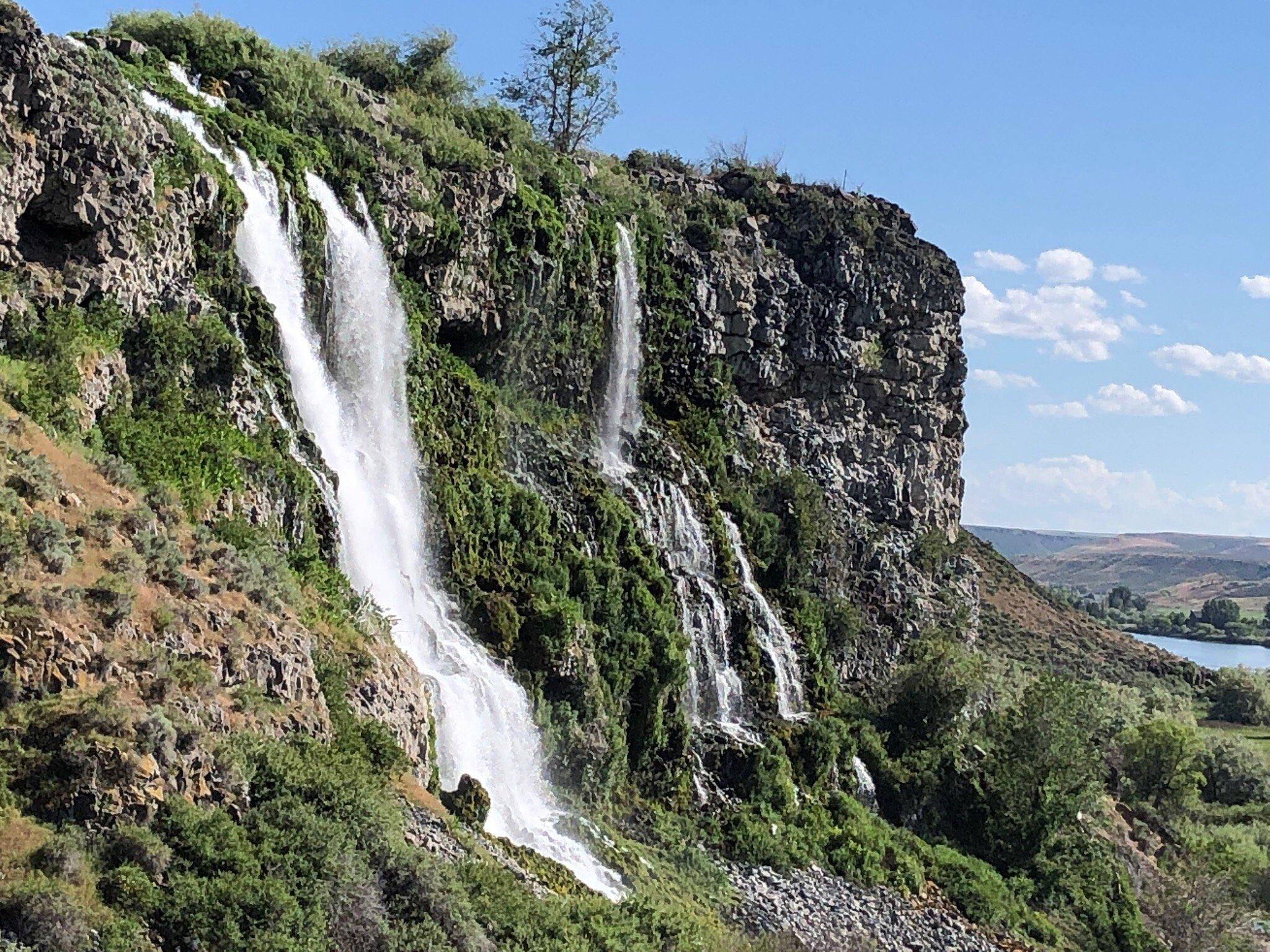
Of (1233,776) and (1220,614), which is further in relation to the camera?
(1220,614)

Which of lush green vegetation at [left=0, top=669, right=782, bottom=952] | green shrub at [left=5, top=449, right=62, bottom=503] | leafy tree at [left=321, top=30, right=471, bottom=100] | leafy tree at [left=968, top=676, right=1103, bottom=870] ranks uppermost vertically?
leafy tree at [left=321, top=30, right=471, bottom=100]

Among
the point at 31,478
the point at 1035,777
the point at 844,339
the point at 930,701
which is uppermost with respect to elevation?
the point at 844,339

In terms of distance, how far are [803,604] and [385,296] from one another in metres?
18.4

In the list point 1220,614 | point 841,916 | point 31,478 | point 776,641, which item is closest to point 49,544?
point 31,478

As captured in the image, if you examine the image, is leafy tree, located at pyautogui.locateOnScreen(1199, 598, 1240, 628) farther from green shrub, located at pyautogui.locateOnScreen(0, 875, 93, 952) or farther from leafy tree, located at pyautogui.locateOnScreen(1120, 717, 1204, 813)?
green shrub, located at pyautogui.locateOnScreen(0, 875, 93, 952)

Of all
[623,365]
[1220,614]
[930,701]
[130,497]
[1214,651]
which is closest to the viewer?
[130,497]

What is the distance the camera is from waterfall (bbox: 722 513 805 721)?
38.5m

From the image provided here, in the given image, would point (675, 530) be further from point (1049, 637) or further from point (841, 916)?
point (1049, 637)

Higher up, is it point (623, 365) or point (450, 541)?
point (623, 365)

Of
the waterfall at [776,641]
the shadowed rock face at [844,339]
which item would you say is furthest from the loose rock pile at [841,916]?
the shadowed rock face at [844,339]

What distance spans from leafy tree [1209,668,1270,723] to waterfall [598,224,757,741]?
170ft

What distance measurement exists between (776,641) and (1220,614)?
137 metres

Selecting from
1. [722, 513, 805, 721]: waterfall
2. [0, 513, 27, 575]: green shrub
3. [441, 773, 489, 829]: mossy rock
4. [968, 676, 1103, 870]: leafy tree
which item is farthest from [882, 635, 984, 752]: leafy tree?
[0, 513, 27, 575]: green shrub

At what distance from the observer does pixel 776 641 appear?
3969 cm
